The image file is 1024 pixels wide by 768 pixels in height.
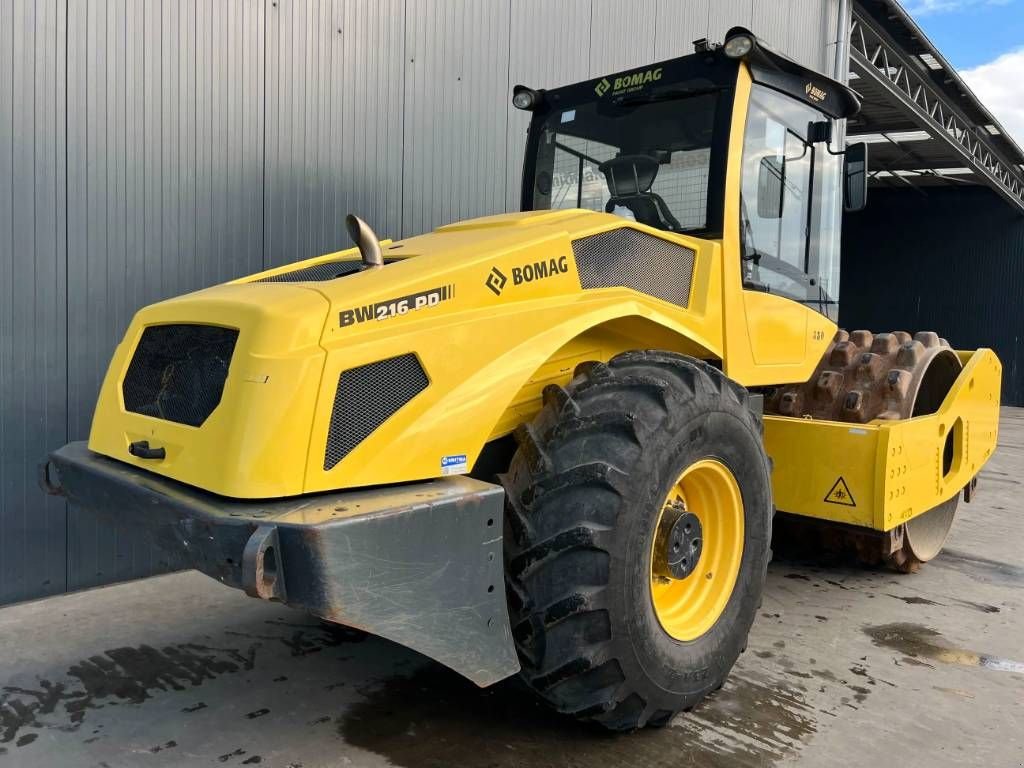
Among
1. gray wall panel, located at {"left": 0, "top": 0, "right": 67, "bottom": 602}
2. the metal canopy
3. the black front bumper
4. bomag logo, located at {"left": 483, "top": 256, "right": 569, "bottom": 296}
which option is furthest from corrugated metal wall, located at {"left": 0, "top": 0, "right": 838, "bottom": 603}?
the metal canopy

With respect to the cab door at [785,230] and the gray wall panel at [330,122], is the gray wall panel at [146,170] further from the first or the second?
the cab door at [785,230]

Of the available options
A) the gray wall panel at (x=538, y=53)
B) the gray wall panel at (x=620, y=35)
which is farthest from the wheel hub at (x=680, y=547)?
the gray wall panel at (x=620, y=35)

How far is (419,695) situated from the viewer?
3.35 metres

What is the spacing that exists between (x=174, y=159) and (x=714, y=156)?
3052mm

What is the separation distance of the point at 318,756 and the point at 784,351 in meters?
2.75

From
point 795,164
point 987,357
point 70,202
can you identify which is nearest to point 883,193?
point 987,357

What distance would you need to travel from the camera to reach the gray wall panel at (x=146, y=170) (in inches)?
177

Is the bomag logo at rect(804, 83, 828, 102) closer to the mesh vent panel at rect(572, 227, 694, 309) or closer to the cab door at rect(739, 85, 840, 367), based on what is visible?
the cab door at rect(739, 85, 840, 367)

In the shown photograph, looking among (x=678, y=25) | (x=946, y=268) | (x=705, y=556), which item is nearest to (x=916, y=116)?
(x=678, y=25)

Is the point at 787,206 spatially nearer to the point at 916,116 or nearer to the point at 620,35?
the point at 620,35

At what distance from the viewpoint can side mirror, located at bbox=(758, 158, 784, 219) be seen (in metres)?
3.88

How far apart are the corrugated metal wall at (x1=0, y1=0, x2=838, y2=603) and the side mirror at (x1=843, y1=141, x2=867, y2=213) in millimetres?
3045

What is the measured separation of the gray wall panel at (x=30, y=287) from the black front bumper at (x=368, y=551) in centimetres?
206

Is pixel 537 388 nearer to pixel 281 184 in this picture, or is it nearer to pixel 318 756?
pixel 318 756
